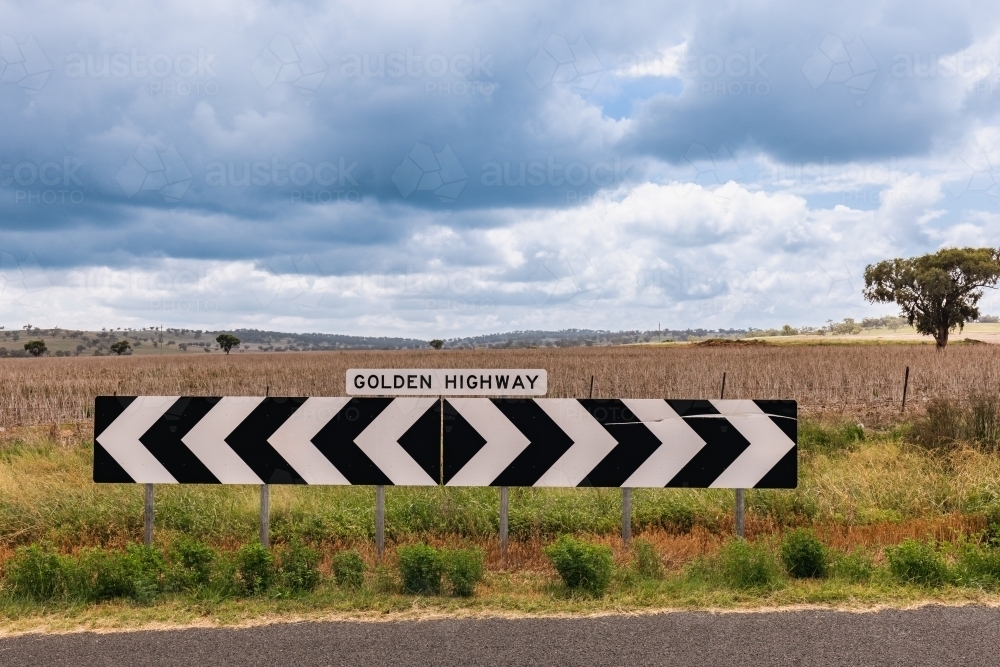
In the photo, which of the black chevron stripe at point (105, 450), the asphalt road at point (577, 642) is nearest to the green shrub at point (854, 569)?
the asphalt road at point (577, 642)

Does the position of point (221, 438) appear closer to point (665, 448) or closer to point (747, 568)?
point (665, 448)

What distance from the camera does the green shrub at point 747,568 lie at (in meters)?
5.04

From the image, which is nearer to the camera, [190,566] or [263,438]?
[190,566]

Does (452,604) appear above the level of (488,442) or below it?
below

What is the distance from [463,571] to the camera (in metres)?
5.03

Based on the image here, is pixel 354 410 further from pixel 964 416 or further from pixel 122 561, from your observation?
pixel 964 416

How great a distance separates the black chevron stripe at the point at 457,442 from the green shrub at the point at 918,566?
3171mm

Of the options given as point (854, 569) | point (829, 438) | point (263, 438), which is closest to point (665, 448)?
point (854, 569)

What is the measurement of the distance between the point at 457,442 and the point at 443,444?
0.39 ft

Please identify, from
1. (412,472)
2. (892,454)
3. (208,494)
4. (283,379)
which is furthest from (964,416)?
(283,379)

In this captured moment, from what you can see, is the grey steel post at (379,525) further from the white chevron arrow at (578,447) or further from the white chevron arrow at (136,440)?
the white chevron arrow at (136,440)

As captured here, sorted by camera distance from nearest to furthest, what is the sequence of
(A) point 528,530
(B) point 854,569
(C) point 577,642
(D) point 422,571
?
(C) point 577,642
(D) point 422,571
(B) point 854,569
(A) point 528,530

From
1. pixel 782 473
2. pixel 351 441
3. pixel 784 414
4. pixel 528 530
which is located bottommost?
pixel 528 530

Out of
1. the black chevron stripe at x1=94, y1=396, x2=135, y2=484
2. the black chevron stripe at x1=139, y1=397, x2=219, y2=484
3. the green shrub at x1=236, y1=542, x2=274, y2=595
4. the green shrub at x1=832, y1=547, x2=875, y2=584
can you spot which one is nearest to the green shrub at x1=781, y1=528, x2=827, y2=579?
the green shrub at x1=832, y1=547, x2=875, y2=584
